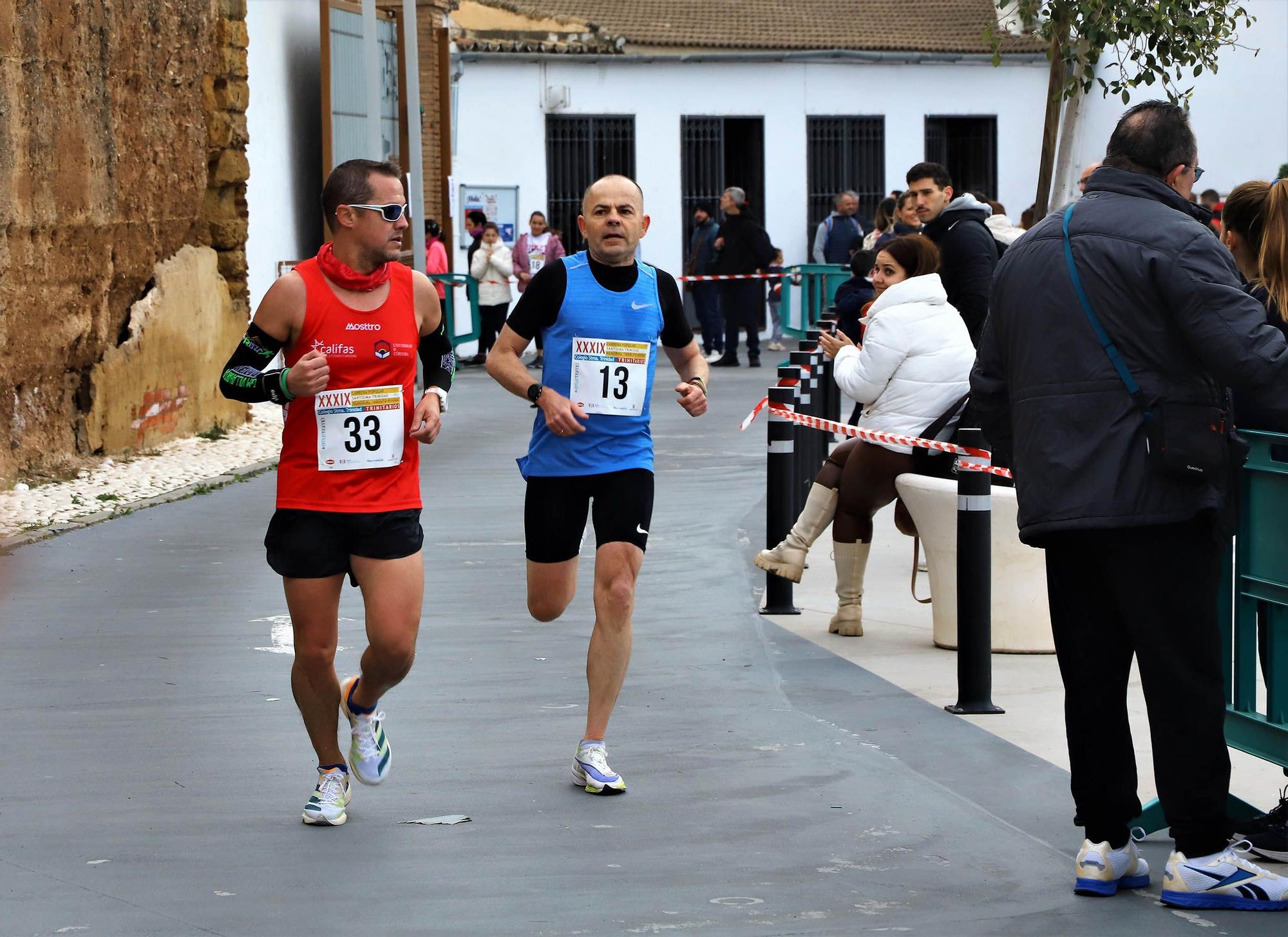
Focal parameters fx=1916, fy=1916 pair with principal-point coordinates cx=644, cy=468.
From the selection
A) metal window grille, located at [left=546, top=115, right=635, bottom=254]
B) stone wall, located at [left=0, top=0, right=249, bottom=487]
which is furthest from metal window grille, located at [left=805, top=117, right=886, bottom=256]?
stone wall, located at [left=0, top=0, right=249, bottom=487]

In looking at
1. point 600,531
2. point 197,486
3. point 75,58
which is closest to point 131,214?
point 75,58

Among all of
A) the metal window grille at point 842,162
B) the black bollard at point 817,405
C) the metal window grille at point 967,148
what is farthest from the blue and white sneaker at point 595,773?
the metal window grille at point 967,148

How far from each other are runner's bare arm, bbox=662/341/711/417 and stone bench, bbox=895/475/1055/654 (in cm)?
173

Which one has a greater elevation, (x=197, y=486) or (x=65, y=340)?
(x=65, y=340)

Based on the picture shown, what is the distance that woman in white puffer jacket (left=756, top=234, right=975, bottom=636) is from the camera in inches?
319

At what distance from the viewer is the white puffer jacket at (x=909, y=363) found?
8.10 metres

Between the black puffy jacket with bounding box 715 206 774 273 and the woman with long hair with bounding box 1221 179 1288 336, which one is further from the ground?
the woman with long hair with bounding box 1221 179 1288 336

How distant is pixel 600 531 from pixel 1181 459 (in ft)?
6.89

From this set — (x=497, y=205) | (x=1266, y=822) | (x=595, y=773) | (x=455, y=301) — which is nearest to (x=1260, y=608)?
(x=1266, y=822)

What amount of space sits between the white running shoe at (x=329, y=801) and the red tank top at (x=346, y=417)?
766 mm

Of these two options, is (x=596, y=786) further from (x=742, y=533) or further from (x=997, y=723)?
(x=742, y=533)

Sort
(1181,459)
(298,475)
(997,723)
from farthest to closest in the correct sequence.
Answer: (997,723) → (298,475) → (1181,459)

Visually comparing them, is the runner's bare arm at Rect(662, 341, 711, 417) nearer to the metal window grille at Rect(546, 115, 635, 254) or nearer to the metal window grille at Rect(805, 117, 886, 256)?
the metal window grille at Rect(546, 115, 635, 254)

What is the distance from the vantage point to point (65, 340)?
520 inches
